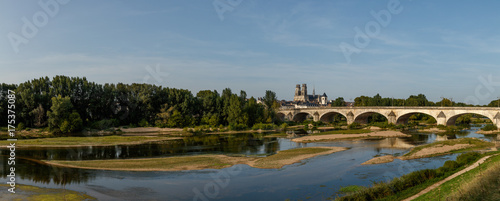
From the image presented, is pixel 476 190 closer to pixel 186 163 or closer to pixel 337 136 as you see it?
pixel 186 163

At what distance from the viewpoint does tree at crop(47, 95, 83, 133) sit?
64125mm

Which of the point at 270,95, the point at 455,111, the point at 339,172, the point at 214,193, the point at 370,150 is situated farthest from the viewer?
the point at 270,95

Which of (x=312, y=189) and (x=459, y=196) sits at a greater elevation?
(x=459, y=196)

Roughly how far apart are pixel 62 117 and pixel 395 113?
3212 inches

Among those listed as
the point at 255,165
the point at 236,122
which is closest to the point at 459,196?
the point at 255,165

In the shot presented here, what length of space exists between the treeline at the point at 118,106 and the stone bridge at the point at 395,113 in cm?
2030

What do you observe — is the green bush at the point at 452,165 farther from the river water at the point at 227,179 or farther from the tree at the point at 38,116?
the tree at the point at 38,116

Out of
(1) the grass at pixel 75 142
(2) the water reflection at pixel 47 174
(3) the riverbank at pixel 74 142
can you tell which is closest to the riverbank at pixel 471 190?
(2) the water reflection at pixel 47 174

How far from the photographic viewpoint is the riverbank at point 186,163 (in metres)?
30.9

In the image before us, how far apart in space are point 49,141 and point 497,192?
5521 centimetres

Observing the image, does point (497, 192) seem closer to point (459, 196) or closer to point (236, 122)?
point (459, 196)

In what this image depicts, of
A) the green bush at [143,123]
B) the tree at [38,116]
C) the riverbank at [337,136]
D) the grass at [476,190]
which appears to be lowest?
the riverbank at [337,136]

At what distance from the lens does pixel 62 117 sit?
Result: 216 ft

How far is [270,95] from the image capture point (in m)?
111
